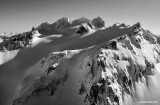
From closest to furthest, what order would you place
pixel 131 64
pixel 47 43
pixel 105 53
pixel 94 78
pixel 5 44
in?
1. pixel 94 78
2. pixel 105 53
3. pixel 131 64
4. pixel 47 43
5. pixel 5 44

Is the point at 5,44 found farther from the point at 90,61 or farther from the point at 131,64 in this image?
the point at 131,64

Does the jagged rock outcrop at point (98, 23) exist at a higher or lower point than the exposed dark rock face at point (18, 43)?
higher

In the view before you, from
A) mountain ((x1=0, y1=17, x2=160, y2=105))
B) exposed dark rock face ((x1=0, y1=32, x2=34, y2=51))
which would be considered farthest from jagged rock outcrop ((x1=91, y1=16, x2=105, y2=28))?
exposed dark rock face ((x1=0, y1=32, x2=34, y2=51))

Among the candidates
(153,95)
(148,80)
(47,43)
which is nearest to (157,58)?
(148,80)

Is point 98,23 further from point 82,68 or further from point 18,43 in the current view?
point 18,43

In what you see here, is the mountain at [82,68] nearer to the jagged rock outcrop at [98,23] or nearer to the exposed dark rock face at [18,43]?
the exposed dark rock face at [18,43]

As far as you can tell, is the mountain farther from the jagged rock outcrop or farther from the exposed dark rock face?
the jagged rock outcrop

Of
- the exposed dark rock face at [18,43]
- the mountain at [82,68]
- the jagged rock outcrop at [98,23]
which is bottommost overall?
the mountain at [82,68]

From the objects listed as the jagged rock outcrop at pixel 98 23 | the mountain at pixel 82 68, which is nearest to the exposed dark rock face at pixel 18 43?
the mountain at pixel 82 68

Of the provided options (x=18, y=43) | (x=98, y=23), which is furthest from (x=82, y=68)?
(x=98, y=23)
